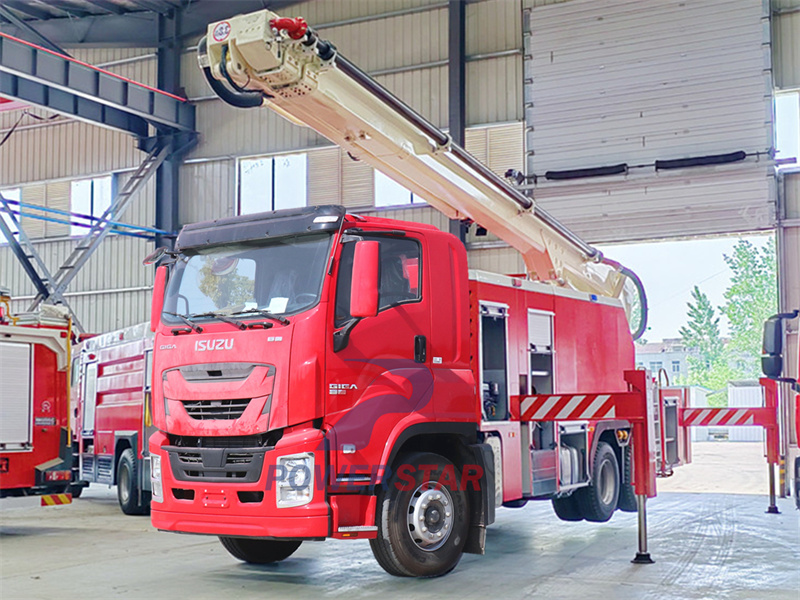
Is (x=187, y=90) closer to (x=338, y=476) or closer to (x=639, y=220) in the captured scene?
(x=639, y=220)

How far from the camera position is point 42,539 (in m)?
11.4

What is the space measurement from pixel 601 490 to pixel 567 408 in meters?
2.55

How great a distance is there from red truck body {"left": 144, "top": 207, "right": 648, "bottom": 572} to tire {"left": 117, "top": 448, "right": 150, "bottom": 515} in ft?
21.0

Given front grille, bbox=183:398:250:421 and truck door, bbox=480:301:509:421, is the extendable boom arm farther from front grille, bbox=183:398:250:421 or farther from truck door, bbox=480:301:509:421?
front grille, bbox=183:398:250:421

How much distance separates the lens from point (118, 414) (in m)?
14.7

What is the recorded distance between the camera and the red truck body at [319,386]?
711cm

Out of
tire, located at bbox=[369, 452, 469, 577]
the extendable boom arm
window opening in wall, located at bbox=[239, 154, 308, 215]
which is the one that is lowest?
tire, located at bbox=[369, 452, 469, 577]

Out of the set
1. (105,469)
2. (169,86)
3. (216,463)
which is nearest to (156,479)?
(216,463)

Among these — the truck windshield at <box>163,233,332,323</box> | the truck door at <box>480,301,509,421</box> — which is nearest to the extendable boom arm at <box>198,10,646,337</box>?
the truck windshield at <box>163,233,332,323</box>

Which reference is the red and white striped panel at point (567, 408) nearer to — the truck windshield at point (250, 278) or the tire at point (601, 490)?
the tire at point (601, 490)

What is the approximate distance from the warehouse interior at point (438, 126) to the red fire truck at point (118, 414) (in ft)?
18.1

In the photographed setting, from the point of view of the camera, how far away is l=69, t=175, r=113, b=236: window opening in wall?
26.2m

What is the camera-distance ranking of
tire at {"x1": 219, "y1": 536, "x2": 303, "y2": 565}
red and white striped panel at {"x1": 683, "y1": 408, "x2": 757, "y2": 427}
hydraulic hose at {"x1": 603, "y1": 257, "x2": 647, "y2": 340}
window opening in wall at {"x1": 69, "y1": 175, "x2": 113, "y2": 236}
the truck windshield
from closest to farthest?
1. the truck windshield
2. tire at {"x1": 219, "y1": 536, "x2": 303, "y2": 565}
3. red and white striped panel at {"x1": 683, "y1": 408, "x2": 757, "y2": 427}
4. hydraulic hose at {"x1": 603, "y1": 257, "x2": 647, "y2": 340}
5. window opening in wall at {"x1": 69, "y1": 175, "x2": 113, "y2": 236}

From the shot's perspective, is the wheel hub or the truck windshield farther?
the wheel hub
